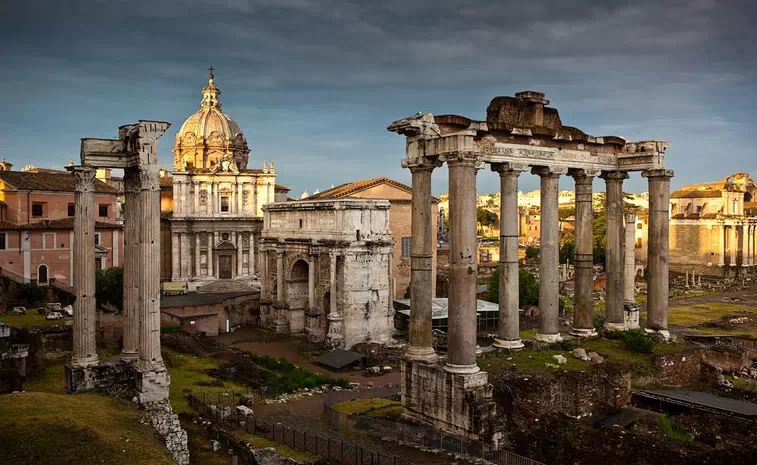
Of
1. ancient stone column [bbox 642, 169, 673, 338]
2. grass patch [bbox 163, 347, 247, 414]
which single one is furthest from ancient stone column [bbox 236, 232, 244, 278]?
ancient stone column [bbox 642, 169, 673, 338]

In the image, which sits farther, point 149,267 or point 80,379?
point 80,379

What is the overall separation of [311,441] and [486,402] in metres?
5.09

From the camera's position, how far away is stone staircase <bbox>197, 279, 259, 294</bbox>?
2117 inches

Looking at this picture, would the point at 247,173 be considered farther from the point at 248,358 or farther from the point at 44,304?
the point at 248,358

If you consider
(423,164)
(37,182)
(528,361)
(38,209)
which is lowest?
(528,361)

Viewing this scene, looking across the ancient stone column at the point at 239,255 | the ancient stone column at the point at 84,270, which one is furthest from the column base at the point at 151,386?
the ancient stone column at the point at 239,255

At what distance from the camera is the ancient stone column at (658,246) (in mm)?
23578

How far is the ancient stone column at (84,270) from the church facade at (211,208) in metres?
33.8

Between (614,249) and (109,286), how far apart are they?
28.9 metres

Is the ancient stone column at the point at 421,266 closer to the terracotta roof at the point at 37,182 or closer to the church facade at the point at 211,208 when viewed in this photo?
the terracotta roof at the point at 37,182

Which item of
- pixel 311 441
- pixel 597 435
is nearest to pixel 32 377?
pixel 311 441

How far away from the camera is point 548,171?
21.6 meters

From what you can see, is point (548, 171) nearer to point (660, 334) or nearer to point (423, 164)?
point (423, 164)

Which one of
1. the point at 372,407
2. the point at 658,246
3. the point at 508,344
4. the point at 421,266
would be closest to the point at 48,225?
the point at 372,407
